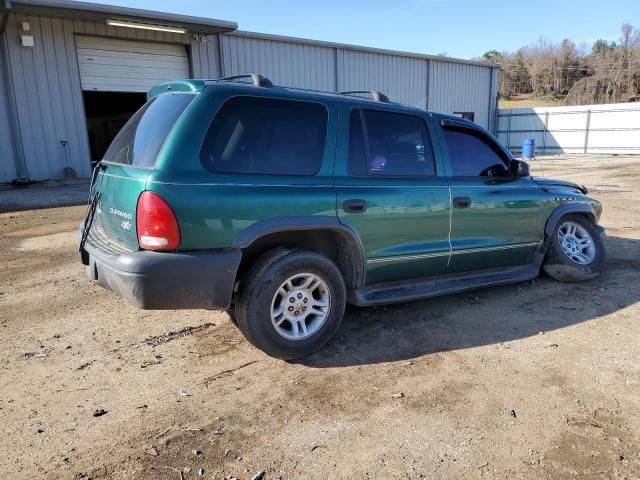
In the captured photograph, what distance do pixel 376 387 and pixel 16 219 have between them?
8.69 metres

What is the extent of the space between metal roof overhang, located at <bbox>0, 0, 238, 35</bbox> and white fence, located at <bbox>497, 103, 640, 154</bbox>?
2159cm

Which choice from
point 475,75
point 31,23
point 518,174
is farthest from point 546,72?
point 518,174

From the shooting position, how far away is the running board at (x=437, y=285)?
3.89 metres

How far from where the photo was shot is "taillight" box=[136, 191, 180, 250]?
2.96 m

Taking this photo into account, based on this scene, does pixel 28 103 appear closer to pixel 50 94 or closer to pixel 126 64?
pixel 50 94

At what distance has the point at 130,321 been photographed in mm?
4273

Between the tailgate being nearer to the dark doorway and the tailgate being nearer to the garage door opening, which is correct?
the garage door opening

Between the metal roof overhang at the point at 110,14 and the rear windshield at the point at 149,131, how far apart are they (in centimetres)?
1118

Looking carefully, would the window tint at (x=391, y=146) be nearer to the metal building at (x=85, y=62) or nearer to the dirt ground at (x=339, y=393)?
the dirt ground at (x=339, y=393)

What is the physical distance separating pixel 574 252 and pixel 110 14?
13.5 m

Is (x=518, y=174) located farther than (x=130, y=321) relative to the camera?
Yes

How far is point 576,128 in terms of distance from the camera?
2983 cm

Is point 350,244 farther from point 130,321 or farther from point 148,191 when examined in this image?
point 130,321

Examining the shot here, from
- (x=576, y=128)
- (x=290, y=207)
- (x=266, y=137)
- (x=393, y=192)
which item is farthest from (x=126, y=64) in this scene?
(x=576, y=128)
